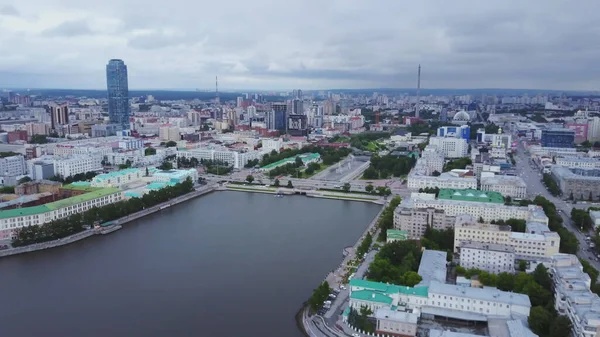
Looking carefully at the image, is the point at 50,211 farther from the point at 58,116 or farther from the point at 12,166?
the point at 58,116

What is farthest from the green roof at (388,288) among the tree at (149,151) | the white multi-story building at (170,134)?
the white multi-story building at (170,134)

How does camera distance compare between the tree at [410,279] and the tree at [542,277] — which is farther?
the tree at [542,277]

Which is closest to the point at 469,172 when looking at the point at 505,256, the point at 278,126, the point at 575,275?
the point at 505,256

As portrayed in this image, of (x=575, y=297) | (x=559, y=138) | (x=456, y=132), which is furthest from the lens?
(x=456, y=132)

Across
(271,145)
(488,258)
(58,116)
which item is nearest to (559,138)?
(271,145)

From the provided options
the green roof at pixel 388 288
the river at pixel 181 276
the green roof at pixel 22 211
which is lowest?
the river at pixel 181 276

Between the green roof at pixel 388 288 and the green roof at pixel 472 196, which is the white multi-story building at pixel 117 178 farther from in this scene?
the green roof at pixel 388 288

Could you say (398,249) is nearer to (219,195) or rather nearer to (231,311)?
(231,311)
